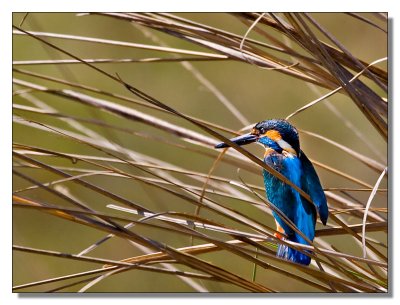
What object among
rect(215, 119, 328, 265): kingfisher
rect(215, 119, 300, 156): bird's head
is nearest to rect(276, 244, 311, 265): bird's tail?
rect(215, 119, 328, 265): kingfisher

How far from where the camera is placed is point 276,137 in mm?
1711

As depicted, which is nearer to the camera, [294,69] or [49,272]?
[294,69]

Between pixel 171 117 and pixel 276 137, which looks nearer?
pixel 276 137

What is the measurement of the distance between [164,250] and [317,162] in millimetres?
459

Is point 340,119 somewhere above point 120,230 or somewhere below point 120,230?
→ above

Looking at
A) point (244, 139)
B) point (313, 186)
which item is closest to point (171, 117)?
point (244, 139)

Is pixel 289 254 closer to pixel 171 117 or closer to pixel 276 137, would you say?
pixel 276 137

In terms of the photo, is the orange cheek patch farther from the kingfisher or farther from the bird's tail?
the bird's tail

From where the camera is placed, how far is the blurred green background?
1.98 m

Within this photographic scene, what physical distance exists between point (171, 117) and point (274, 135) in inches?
28.4

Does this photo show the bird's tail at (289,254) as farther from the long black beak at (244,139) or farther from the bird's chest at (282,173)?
the long black beak at (244,139)

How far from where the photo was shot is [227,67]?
2.24 meters
